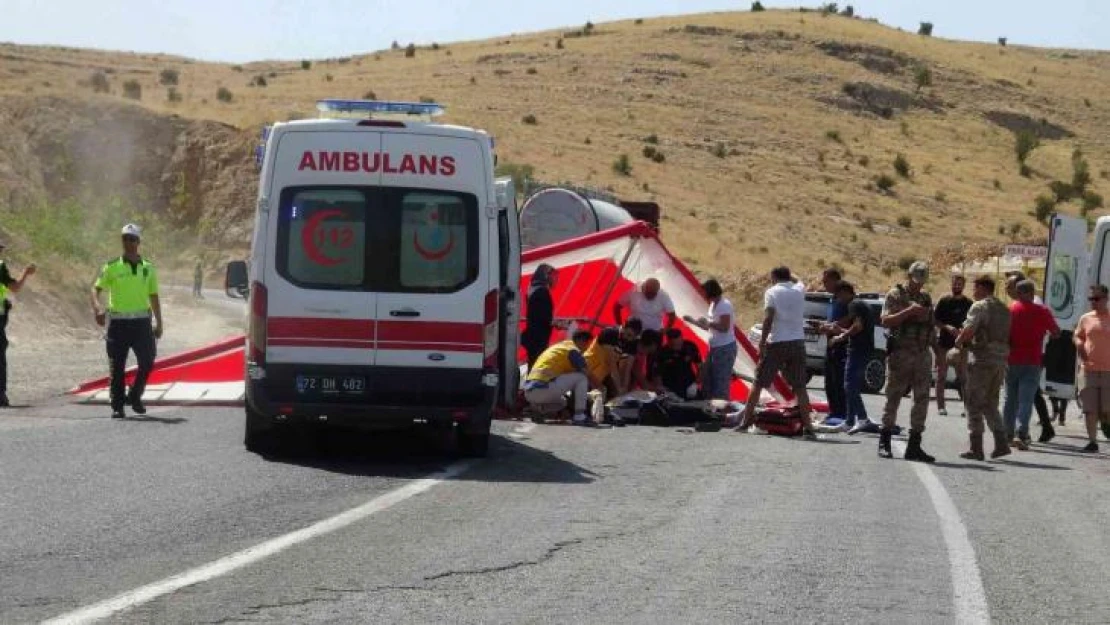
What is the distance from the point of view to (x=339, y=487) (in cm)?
1243

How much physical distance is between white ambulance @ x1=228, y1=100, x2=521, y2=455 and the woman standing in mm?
5803

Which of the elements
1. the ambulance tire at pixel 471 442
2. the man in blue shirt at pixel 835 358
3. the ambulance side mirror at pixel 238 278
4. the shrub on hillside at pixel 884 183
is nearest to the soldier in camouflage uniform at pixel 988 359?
the man in blue shirt at pixel 835 358

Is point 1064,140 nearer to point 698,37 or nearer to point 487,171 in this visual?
point 698,37

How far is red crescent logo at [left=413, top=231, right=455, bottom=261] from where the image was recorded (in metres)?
14.3

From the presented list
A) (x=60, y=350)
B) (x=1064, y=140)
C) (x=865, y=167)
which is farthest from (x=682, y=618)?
(x=1064, y=140)

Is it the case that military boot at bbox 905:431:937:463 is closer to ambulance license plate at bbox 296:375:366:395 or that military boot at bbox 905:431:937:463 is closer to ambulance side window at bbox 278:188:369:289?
ambulance license plate at bbox 296:375:366:395

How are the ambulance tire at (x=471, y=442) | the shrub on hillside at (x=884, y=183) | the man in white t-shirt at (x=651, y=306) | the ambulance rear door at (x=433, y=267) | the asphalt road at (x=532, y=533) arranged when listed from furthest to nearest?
the shrub on hillside at (x=884, y=183)
the man in white t-shirt at (x=651, y=306)
the ambulance tire at (x=471, y=442)
the ambulance rear door at (x=433, y=267)
the asphalt road at (x=532, y=533)

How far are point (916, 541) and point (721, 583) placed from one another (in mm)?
2257

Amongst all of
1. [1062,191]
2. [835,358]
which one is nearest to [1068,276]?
[835,358]

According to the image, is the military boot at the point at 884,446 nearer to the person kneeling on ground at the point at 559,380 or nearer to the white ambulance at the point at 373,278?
the person kneeling on ground at the point at 559,380

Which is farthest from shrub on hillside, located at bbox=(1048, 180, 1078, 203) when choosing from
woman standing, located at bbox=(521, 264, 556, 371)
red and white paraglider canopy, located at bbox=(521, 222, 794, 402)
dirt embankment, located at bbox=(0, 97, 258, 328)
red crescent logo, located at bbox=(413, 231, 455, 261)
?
red crescent logo, located at bbox=(413, 231, 455, 261)

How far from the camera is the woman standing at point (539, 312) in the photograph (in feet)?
66.4

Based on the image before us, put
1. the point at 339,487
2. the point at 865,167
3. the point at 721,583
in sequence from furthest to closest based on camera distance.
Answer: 1. the point at 865,167
2. the point at 339,487
3. the point at 721,583

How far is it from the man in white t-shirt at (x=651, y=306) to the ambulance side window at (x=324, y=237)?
6746 millimetres
